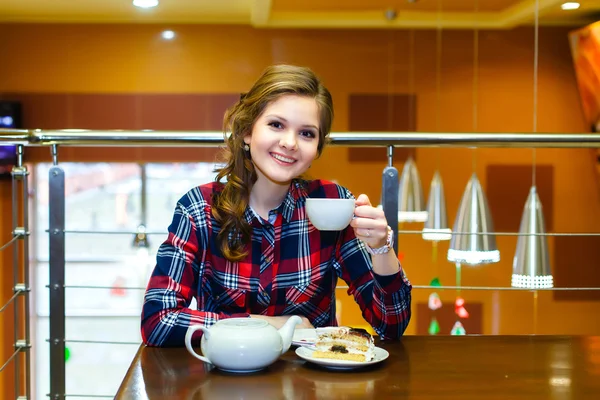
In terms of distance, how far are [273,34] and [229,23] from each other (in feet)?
1.13

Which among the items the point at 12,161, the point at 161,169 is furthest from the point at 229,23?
the point at 12,161

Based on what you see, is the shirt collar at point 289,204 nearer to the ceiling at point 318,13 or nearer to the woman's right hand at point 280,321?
the woman's right hand at point 280,321

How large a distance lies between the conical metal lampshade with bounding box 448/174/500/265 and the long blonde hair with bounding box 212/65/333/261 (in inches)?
50.4

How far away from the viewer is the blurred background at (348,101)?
560cm

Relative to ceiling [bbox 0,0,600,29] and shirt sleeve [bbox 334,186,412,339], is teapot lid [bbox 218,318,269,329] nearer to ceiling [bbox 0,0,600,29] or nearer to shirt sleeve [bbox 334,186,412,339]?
shirt sleeve [bbox 334,186,412,339]

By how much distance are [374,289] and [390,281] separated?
1.8 inches

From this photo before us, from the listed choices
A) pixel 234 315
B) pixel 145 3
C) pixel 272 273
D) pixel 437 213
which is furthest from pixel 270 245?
pixel 145 3

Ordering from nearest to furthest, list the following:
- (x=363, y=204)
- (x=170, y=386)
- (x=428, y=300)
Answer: (x=170, y=386)
(x=363, y=204)
(x=428, y=300)

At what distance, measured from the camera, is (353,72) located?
5.66 m

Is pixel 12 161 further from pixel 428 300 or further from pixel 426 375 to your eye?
pixel 426 375

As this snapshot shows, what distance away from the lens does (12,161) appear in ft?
18.7

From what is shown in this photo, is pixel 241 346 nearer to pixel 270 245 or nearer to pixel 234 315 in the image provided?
pixel 234 315

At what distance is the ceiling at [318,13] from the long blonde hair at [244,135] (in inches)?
147

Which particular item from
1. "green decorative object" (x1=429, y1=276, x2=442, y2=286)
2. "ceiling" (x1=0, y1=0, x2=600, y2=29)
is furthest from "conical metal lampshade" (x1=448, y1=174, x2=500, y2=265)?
"ceiling" (x1=0, y1=0, x2=600, y2=29)
